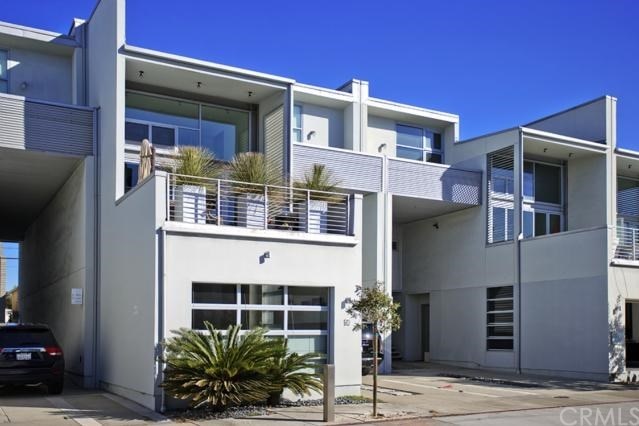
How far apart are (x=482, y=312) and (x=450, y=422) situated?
1203cm

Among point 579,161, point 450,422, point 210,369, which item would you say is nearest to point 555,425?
point 450,422

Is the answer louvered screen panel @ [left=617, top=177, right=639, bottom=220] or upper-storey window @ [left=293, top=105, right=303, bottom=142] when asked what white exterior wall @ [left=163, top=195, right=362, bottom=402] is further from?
louvered screen panel @ [left=617, top=177, right=639, bottom=220]

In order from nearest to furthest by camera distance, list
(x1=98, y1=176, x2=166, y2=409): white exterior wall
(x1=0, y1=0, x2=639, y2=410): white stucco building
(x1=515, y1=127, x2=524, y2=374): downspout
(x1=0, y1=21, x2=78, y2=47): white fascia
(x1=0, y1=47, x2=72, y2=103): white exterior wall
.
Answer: (x1=98, y1=176, x2=166, y2=409): white exterior wall → (x1=0, y1=0, x2=639, y2=410): white stucco building → (x1=0, y1=21, x2=78, y2=47): white fascia → (x1=0, y1=47, x2=72, y2=103): white exterior wall → (x1=515, y1=127, x2=524, y2=374): downspout

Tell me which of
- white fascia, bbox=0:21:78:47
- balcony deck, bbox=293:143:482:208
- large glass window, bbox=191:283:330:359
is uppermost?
white fascia, bbox=0:21:78:47

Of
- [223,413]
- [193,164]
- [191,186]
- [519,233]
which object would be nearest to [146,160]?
[193,164]

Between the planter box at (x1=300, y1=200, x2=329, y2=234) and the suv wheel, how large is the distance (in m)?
6.15

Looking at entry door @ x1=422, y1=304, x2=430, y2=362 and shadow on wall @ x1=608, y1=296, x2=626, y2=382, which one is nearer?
shadow on wall @ x1=608, y1=296, x2=626, y2=382

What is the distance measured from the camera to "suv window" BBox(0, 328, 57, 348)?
45.8 ft

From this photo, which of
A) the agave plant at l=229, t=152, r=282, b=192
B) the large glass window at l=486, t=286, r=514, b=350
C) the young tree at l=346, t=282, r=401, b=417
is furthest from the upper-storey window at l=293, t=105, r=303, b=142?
the young tree at l=346, t=282, r=401, b=417

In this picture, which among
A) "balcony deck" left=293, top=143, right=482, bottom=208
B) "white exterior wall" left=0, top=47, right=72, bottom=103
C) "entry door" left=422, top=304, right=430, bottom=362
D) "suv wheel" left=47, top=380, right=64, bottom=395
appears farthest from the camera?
"entry door" left=422, top=304, right=430, bottom=362

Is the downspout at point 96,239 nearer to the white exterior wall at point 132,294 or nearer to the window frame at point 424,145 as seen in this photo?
the white exterior wall at point 132,294

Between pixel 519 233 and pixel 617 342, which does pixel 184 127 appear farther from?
pixel 617 342

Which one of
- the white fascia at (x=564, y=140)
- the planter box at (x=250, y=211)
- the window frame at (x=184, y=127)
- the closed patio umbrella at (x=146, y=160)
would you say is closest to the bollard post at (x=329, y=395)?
the planter box at (x=250, y=211)

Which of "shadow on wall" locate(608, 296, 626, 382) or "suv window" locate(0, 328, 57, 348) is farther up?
"suv window" locate(0, 328, 57, 348)
